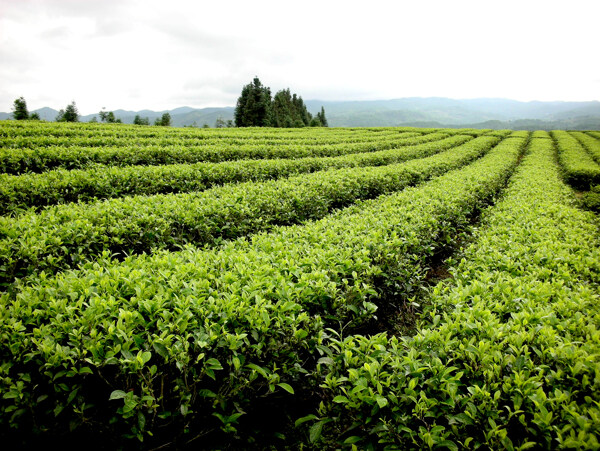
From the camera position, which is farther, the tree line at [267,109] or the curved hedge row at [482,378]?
the tree line at [267,109]

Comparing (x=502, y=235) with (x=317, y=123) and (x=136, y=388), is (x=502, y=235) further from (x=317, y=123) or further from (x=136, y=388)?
(x=317, y=123)

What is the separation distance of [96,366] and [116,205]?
4.31 m

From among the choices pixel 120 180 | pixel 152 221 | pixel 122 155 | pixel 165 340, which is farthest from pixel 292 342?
pixel 122 155

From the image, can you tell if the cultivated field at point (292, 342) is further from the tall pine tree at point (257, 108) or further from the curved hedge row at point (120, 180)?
the tall pine tree at point (257, 108)

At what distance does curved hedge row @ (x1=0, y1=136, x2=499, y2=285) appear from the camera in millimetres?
3992

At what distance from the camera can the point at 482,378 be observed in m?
2.21

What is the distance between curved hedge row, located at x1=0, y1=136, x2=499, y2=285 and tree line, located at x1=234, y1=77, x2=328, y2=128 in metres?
51.6

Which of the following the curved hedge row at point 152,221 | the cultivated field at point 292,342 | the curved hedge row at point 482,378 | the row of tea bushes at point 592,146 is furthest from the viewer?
the row of tea bushes at point 592,146

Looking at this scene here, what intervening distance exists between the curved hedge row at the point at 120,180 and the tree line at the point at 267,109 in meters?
47.4

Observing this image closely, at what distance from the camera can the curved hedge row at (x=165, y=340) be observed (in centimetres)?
210

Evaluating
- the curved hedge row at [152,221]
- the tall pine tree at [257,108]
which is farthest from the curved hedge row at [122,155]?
the tall pine tree at [257,108]

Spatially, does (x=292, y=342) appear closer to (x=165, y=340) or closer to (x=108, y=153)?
(x=165, y=340)

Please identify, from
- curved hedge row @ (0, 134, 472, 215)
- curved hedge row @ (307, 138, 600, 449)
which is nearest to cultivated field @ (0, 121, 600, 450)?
curved hedge row @ (307, 138, 600, 449)

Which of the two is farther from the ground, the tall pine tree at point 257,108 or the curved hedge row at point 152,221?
the tall pine tree at point 257,108
